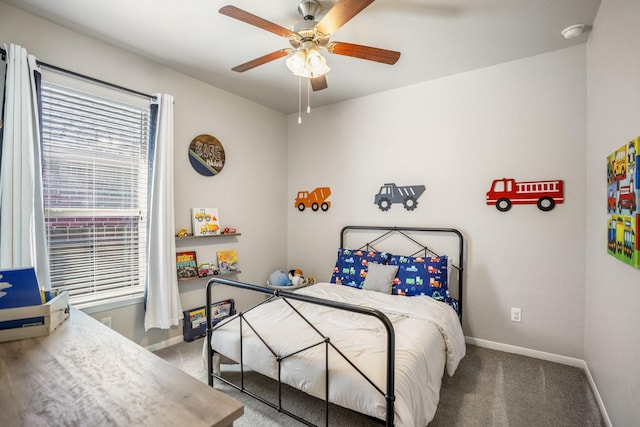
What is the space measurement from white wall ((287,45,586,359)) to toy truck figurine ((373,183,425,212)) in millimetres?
63

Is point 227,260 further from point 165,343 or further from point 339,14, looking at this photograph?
point 339,14

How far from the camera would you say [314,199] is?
398 centimetres

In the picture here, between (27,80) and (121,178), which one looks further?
(121,178)

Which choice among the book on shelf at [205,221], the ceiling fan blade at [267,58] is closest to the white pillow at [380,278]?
the book on shelf at [205,221]

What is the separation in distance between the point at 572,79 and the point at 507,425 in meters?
2.63

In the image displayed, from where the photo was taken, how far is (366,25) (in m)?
2.23

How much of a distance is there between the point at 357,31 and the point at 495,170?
5.71 feet

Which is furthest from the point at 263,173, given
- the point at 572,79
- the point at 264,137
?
the point at 572,79

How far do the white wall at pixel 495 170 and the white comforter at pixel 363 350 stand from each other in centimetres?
78

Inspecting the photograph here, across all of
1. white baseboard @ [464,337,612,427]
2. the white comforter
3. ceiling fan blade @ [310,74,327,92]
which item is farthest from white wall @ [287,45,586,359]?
ceiling fan blade @ [310,74,327,92]

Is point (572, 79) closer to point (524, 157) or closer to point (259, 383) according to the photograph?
point (524, 157)

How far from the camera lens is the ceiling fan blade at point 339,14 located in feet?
5.16

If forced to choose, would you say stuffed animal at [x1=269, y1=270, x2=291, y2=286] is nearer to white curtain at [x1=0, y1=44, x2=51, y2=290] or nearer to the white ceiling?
white curtain at [x1=0, y1=44, x2=51, y2=290]

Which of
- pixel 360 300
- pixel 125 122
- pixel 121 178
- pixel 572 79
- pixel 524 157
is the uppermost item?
pixel 572 79
